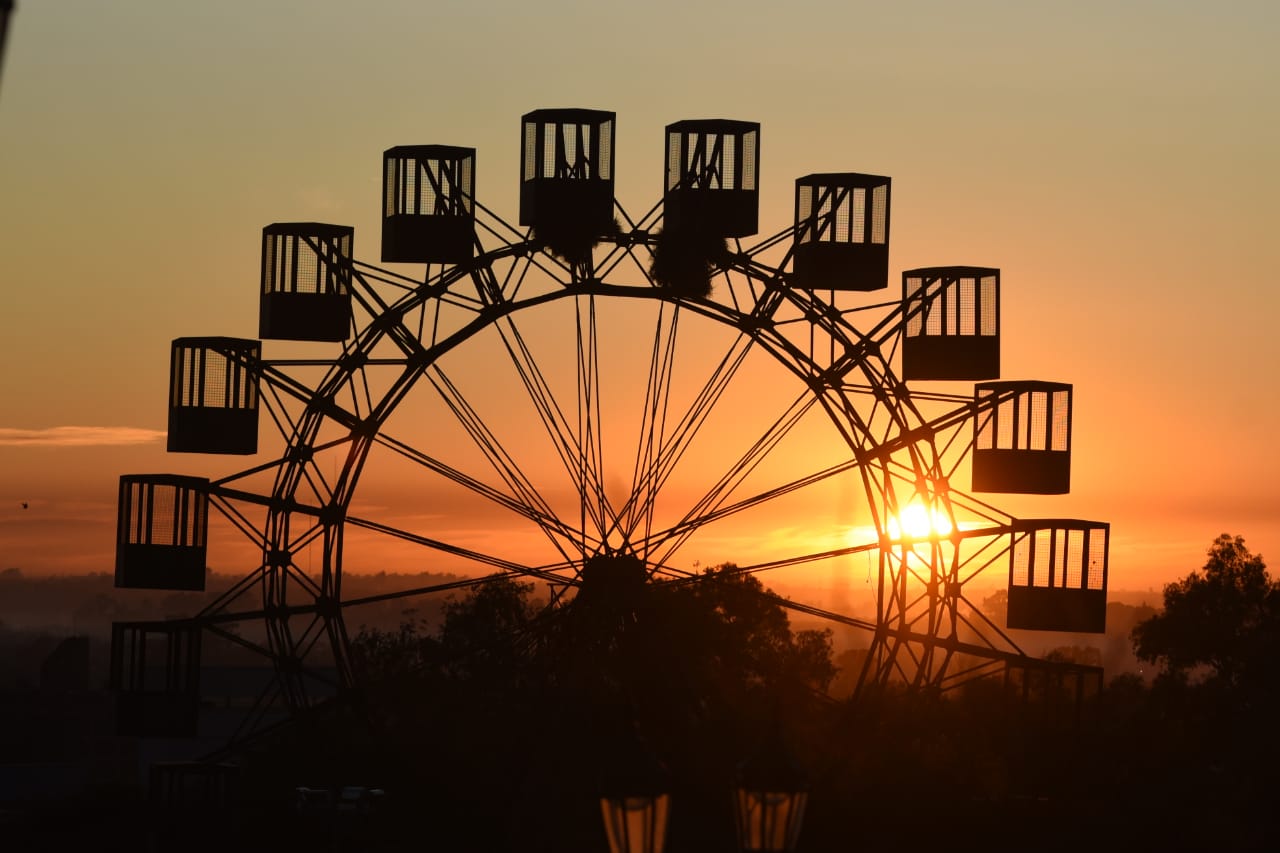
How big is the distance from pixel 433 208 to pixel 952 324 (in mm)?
12580

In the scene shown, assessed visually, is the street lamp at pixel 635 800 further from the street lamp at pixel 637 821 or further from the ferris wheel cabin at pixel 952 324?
the ferris wheel cabin at pixel 952 324

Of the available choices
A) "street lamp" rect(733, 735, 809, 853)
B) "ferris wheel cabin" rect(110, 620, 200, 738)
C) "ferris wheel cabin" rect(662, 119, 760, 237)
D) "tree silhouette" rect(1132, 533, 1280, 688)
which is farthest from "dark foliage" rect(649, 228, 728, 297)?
"tree silhouette" rect(1132, 533, 1280, 688)

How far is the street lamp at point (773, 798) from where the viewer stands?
53.8ft

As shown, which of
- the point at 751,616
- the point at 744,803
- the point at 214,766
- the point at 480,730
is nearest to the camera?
the point at 744,803

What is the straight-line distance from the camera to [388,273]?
50.2 metres

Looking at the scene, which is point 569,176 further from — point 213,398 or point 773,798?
point 773,798

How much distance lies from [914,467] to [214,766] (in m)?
17.5

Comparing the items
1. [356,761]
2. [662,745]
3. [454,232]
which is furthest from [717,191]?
[356,761]

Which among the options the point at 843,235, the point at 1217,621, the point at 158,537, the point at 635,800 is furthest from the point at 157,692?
the point at 1217,621

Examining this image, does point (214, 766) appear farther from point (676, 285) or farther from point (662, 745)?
A: point (676, 285)

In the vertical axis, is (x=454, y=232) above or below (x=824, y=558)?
above

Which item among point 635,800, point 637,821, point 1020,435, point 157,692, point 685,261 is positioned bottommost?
point 157,692

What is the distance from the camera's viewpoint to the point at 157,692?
4978 centimetres

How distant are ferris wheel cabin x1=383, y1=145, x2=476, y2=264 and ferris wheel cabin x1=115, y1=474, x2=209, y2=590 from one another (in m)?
7.31
